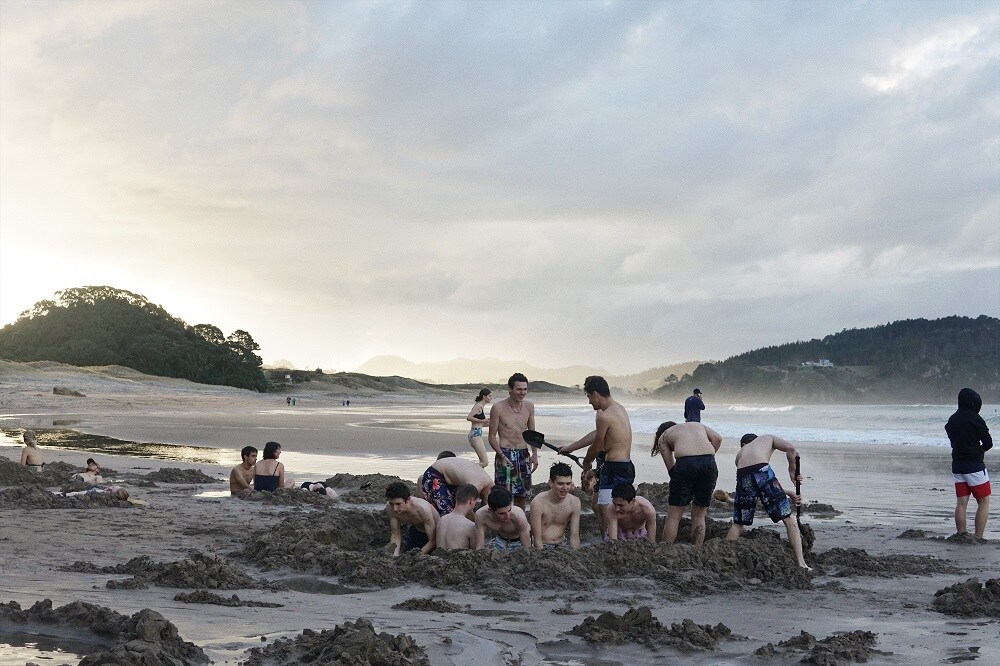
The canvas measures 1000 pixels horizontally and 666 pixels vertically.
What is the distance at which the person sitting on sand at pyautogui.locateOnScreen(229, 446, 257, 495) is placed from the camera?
13164 millimetres

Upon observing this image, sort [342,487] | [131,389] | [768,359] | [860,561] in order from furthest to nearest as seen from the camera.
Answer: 1. [768,359]
2. [131,389]
3. [342,487]
4. [860,561]

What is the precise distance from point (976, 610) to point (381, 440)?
21.1 meters

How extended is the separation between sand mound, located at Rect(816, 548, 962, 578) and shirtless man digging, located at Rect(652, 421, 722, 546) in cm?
121

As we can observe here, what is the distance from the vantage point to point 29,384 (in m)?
49.0

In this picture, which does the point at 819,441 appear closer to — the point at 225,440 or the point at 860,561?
the point at 225,440

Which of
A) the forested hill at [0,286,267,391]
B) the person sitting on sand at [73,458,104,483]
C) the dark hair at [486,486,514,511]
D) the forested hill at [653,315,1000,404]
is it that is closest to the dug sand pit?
the dark hair at [486,486,514,511]

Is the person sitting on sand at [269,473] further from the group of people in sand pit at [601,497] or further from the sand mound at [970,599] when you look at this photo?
the sand mound at [970,599]

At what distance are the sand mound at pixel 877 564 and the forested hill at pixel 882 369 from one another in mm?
80177

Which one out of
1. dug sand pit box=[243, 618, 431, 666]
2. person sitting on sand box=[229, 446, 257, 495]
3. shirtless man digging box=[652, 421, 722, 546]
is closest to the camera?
dug sand pit box=[243, 618, 431, 666]

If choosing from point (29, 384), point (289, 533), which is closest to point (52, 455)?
point (289, 533)

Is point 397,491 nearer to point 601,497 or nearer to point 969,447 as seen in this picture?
point 601,497

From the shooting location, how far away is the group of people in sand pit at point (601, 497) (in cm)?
802

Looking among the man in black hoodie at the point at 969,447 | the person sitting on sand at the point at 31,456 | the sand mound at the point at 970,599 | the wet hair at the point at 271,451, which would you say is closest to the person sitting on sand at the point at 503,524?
the sand mound at the point at 970,599

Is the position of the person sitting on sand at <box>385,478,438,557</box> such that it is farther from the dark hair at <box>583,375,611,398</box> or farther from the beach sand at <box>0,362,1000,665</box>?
the dark hair at <box>583,375,611,398</box>
